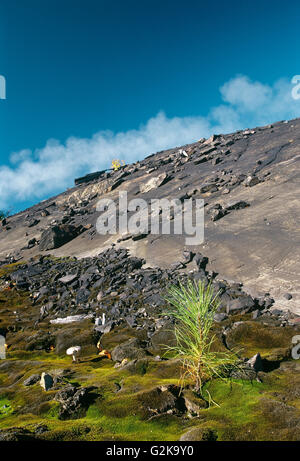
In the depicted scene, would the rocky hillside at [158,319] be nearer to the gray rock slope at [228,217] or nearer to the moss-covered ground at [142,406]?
the moss-covered ground at [142,406]

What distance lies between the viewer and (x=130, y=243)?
101 ft

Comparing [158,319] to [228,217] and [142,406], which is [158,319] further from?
[228,217]

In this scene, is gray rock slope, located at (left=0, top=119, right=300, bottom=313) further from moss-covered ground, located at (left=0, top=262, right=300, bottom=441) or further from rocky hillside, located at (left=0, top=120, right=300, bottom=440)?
moss-covered ground, located at (left=0, top=262, right=300, bottom=441)

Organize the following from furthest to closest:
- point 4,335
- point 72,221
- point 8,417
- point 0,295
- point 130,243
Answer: point 72,221, point 130,243, point 0,295, point 4,335, point 8,417

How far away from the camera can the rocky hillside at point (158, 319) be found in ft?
16.6

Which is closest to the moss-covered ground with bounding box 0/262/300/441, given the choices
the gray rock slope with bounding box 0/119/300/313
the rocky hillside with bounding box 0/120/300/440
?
the rocky hillside with bounding box 0/120/300/440

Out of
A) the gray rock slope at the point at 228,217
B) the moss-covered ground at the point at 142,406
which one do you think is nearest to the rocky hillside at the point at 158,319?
the moss-covered ground at the point at 142,406

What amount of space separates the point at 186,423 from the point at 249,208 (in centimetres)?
2620

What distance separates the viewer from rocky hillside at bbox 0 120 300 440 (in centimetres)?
505

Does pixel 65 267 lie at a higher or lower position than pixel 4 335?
higher

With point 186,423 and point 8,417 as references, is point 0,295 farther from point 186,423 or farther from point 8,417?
point 186,423

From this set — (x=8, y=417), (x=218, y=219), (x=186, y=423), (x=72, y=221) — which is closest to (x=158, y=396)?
(x=186, y=423)

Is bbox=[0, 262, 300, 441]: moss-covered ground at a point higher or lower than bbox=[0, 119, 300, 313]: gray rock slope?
lower

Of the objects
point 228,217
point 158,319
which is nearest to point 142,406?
point 158,319
